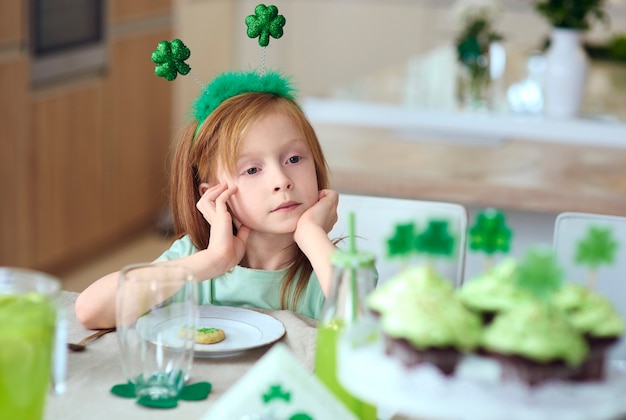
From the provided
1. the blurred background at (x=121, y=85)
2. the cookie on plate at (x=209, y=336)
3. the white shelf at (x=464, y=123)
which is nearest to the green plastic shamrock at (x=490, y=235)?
the cookie on plate at (x=209, y=336)

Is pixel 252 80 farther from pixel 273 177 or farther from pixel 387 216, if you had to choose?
pixel 387 216

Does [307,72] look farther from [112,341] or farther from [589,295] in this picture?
[589,295]

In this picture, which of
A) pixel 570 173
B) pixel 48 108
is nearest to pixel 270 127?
pixel 570 173

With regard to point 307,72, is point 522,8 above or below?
above

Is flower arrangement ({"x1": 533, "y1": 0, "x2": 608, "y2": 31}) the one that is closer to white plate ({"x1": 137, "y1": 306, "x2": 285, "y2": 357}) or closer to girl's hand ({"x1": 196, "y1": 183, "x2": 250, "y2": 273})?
girl's hand ({"x1": 196, "y1": 183, "x2": 250, "y2": 273})

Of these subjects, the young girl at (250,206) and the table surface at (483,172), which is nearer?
the young girl at (250,206)

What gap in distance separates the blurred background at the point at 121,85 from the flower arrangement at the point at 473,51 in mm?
220

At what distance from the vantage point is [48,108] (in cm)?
381

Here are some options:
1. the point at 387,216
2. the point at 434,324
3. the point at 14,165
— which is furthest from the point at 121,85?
the point at 434,324

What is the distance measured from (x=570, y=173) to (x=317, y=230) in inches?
53.0

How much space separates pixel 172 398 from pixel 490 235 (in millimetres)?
428

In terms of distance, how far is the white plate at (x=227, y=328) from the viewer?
114cm

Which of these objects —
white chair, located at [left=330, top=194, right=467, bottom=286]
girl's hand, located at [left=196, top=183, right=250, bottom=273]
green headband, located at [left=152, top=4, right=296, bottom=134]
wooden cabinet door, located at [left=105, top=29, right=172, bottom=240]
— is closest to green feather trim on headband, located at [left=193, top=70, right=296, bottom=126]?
green headband, located at [left=152, top=4, right=296, bottom=134]

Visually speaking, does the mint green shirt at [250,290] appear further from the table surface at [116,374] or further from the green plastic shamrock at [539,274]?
the green plastic shamrock at [539,274]
